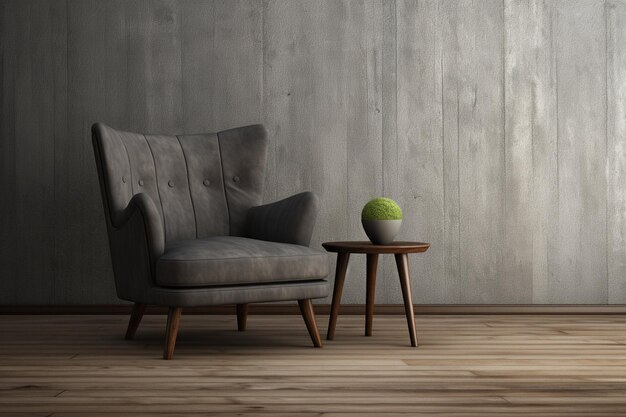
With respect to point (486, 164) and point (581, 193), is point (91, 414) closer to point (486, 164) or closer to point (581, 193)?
point (486, 164)

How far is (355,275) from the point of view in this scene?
4.26 metres

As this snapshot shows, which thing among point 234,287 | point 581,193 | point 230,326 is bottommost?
point 230,326

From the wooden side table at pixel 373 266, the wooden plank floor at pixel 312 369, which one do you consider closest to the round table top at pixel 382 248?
the wooden side table at pixel 373 266

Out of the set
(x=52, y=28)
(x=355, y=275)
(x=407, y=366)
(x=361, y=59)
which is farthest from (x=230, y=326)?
(x=52, y=28)

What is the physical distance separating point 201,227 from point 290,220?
1.60 ft

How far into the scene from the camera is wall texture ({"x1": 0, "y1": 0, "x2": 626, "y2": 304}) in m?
4.21

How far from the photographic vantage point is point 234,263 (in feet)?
9.75

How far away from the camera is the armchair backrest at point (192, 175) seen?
11.1ft

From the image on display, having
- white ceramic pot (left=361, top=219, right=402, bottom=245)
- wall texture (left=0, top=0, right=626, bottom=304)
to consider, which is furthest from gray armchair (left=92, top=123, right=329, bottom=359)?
wall texture (left=0, top=0, right=626, bottom=304)

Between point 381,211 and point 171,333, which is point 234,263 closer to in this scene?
point 171,333

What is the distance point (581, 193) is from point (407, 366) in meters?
2.01

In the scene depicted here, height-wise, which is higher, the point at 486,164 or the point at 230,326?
the point at 486,164

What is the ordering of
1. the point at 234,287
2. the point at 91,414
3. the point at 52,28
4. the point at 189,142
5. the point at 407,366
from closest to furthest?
1. the point at 91,414
2. the point at 407,366
3. the point at 234,287
4. the point at 189,142
5. the point at 52,28

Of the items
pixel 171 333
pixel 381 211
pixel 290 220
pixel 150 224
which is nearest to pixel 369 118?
pixel 381 211
